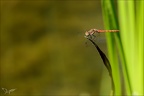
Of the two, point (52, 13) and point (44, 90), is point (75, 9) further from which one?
point (44, 90)

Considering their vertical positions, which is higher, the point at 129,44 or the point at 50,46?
the point at 129,44

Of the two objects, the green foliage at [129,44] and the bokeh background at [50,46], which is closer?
the green foliage at [129,44]

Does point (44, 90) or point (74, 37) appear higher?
point (74, 37)

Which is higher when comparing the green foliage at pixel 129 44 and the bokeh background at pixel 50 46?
the green foliage at pixel 129 44

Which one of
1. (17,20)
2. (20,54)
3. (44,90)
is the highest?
(17,20)

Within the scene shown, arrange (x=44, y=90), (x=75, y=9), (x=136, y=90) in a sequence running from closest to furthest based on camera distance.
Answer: (x=136, y=90), (x=44, y=90), (x=75, y=9)

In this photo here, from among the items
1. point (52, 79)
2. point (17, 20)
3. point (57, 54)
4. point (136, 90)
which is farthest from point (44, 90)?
point (136, 90)

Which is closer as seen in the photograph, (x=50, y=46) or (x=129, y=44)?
(x=129, y=44)

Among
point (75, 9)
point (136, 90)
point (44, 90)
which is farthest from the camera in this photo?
point (75, 9)
